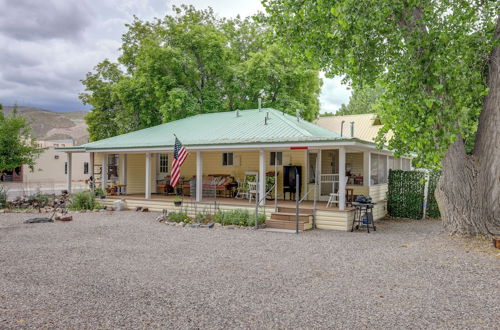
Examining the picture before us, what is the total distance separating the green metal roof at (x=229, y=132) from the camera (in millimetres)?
12790

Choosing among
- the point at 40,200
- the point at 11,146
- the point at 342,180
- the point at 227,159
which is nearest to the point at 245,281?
the point at 342,180

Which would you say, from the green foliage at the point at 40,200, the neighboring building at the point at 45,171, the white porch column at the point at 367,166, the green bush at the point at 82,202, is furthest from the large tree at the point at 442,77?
the neighboring building at the point at 45,171

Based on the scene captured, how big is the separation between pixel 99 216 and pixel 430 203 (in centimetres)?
1228

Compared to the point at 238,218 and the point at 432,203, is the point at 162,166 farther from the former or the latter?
the point at 432,203

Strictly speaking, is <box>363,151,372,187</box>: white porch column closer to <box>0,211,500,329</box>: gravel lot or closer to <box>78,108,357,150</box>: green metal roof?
<box>78,108,357,150</box>: green metal roof

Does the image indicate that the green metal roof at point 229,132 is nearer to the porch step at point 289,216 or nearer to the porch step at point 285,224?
the porch step at point 289,216

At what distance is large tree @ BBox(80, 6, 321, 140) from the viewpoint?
2391 cm

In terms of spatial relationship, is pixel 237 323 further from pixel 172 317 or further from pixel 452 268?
pixel 452 268

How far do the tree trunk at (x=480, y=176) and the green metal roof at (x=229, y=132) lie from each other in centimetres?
331

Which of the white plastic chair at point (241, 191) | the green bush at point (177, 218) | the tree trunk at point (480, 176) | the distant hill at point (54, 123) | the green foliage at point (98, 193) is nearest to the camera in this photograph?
the tree trunk at point (480, 176)

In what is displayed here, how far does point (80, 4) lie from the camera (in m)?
13.8

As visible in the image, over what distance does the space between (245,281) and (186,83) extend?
20.8 m

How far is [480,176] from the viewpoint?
335 inches

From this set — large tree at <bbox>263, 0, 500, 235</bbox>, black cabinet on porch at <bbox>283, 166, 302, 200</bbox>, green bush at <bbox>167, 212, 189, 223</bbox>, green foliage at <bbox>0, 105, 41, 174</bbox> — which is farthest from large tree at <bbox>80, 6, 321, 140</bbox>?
large tree at <bbox>263, 0, 500, 235</bbox>
